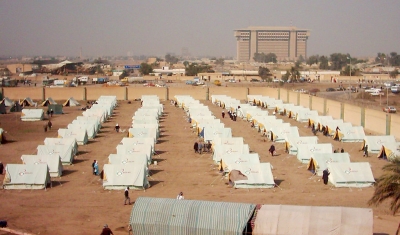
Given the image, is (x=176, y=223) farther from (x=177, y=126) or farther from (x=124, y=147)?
(x=177, y=126)

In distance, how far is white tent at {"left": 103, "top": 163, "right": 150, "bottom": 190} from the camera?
66.2 feet

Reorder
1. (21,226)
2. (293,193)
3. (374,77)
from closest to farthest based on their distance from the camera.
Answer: (21,226), (293,193), (374,77)

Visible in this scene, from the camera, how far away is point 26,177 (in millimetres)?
20234

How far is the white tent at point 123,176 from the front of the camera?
2019 centimetres

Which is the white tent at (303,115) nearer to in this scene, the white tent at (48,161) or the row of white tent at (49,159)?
the row of white tent at (49,159)

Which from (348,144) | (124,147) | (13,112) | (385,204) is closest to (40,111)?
(13,112)

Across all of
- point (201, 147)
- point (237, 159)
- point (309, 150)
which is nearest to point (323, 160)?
point (309, 150)

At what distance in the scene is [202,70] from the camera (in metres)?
105

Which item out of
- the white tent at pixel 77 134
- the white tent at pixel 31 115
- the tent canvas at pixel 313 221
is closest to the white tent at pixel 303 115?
the white tent at pixel 77 134

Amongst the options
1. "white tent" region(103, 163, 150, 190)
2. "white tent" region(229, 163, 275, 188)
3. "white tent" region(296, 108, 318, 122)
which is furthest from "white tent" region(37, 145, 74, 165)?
"white tent" region(296, 108, 318, 122)

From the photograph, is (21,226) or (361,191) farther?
(361,191)

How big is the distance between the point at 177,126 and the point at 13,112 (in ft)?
49.8

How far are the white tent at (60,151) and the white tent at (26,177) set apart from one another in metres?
3.87

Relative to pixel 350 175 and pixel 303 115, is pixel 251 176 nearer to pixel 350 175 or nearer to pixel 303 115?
pixel 350 175
